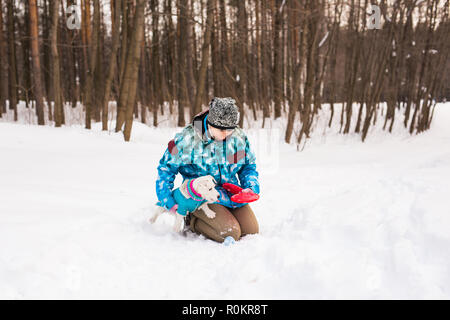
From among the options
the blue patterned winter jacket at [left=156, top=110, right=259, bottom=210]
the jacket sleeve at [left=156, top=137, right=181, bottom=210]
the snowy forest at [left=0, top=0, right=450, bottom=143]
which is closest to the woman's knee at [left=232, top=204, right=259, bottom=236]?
the blue patterned winter jacket at [left=156, top=110, right=259, bottom=210]

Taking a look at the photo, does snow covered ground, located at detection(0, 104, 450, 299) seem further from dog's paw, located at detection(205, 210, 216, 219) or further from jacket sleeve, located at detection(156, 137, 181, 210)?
jacket sleeve, located at detection(156, 137, 181, 210)

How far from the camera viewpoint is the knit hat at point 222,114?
2436 millimetres

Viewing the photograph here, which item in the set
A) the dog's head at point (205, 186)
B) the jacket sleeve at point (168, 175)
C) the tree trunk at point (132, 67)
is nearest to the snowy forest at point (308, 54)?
the tree trunk at point (132, 67)

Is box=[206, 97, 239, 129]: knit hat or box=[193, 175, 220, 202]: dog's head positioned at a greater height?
box=[206, 97, 239, 129]: knit hat

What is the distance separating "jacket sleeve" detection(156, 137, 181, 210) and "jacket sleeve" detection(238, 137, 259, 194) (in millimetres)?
547

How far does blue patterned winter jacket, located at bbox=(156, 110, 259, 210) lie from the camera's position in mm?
2627
